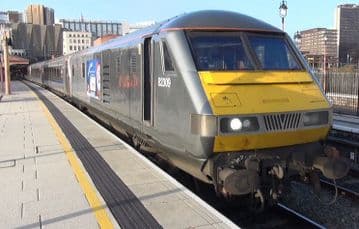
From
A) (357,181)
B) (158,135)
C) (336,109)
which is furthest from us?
(336,109)

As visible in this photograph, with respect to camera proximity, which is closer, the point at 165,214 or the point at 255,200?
the point at 165,214

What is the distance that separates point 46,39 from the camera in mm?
119688

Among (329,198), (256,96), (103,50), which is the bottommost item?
(329,198)

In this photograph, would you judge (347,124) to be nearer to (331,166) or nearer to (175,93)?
(331,166)

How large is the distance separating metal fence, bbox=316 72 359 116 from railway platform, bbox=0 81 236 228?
42.1 feet

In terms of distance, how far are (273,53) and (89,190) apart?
131 inches

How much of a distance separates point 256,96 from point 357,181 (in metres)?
4.23

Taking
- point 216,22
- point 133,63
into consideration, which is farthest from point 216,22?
point 133,63

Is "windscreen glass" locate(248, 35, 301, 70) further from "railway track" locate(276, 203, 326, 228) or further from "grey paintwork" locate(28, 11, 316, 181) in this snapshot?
"railway track" locate(276, 203, 326, 228)

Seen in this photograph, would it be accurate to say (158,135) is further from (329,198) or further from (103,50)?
(103,50)

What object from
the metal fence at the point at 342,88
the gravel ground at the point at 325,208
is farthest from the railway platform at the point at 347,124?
the metal fence at the point at 342,88

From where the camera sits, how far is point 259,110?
20.6 feet

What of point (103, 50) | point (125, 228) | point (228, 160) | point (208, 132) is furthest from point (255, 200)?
point (103, 50)

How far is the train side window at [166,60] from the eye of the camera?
6981 mm
